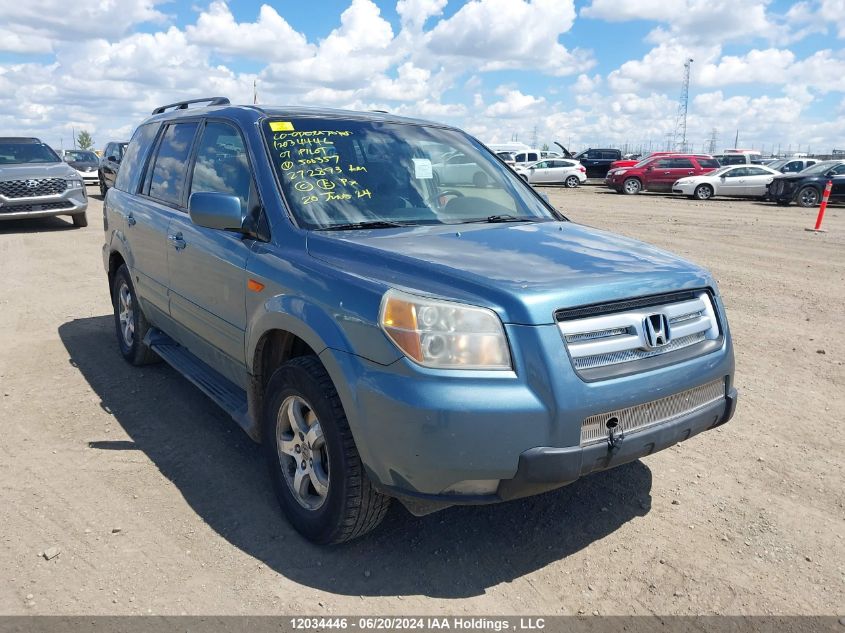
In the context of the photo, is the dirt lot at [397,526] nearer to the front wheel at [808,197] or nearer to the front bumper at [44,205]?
the front bumper at [44,205]

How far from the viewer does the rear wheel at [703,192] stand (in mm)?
25734

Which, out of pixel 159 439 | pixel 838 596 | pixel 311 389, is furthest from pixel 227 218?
pixel 838 596

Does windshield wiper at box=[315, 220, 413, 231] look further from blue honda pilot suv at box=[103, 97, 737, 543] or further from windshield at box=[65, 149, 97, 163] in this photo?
windshield at box=[65, 149, 97, 163]

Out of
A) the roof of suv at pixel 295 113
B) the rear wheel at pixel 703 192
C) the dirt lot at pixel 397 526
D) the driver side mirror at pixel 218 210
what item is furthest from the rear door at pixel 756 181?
the driver side mirror at pixel 218 210

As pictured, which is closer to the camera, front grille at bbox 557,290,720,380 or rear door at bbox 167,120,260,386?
front grille at bbox 557,290,720,380

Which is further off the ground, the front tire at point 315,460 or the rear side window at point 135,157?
the rear side window at point 135,157

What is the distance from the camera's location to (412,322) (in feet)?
8.66

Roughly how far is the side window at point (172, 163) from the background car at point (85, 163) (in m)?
25.0

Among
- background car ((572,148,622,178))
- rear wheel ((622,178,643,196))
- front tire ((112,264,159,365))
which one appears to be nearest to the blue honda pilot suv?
front tire ((112,264,159,365))

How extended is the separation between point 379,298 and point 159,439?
2300 mm

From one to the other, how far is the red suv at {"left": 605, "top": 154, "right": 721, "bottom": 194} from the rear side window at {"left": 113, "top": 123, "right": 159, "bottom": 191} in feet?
83.0

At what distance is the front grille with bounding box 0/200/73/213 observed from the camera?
44.6 ft

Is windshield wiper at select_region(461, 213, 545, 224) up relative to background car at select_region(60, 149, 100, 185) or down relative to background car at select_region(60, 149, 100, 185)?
up

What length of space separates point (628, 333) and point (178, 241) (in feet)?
9.20
